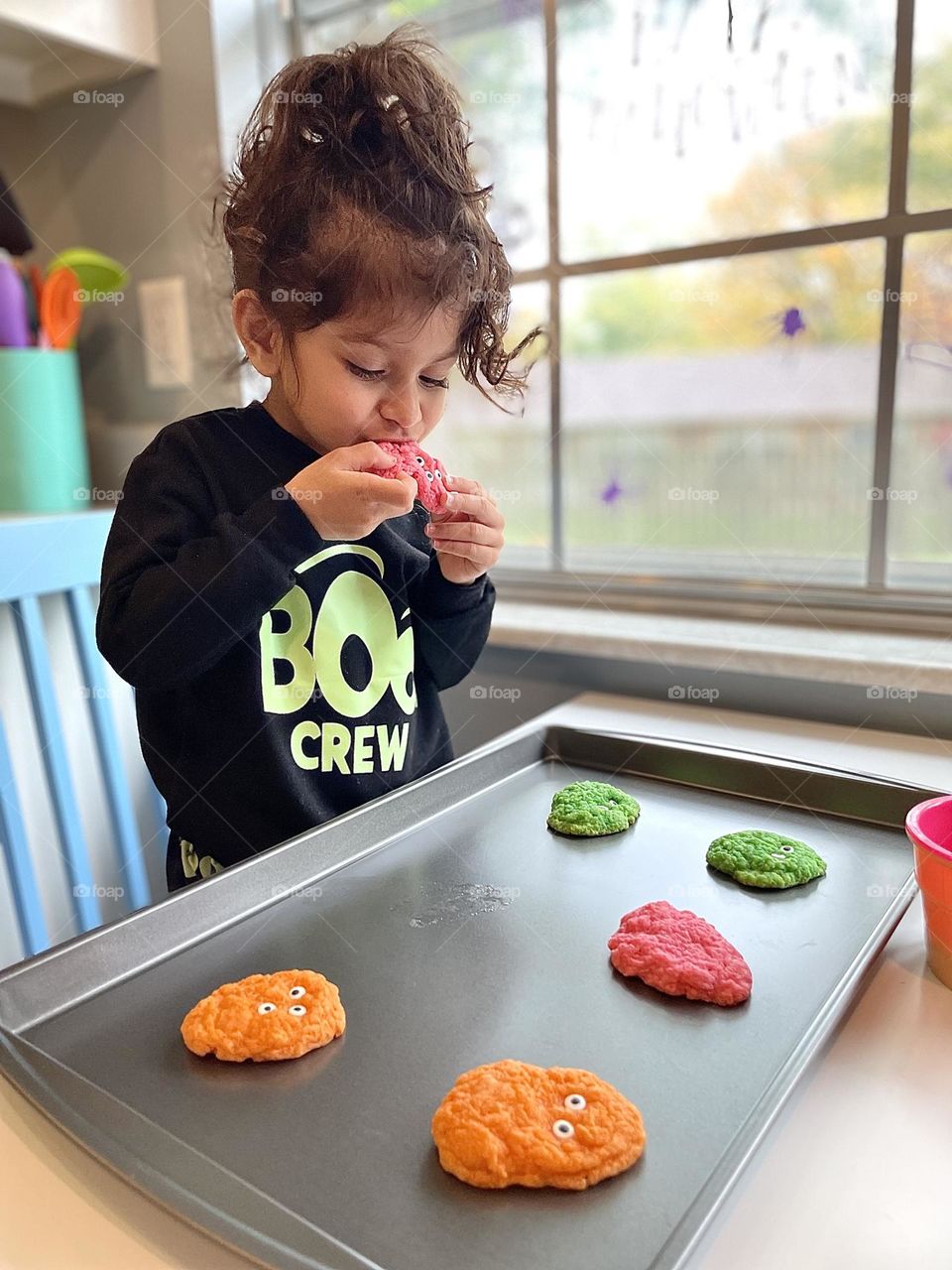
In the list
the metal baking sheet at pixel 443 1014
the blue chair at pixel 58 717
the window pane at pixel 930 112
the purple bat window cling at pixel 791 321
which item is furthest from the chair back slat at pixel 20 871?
the window pane at pixel 930 112

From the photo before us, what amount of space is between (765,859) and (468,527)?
40 centimetres

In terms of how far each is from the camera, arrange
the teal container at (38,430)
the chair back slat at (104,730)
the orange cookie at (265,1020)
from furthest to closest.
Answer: the teal container at (38,430)
the chair back slat at (104,730)
the orange cookie at (265,1020)

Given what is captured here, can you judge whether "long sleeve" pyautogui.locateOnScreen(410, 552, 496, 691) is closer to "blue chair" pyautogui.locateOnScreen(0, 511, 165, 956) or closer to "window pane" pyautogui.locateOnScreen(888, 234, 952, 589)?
"blue chair" pyautogui.locateOnScreen(0, 511, 165, 956)

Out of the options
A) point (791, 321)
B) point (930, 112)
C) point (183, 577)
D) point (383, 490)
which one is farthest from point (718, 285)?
point (183, 577)

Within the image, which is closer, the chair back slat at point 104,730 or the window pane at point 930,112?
Answer: the window pane at point 930,112

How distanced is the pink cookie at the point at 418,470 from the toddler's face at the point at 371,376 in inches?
0.4

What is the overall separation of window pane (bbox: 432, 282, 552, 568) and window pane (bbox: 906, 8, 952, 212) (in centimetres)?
54

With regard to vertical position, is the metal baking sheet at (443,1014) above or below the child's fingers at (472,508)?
below

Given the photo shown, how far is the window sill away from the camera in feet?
3.54

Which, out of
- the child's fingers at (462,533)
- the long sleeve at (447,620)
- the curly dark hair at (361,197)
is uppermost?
the curly dark hair at (361,197)

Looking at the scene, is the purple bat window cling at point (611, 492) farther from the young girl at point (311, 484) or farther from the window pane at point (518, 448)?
the young girl at point (311, 484)

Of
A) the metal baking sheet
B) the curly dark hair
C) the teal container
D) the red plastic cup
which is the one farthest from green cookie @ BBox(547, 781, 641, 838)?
the teal container

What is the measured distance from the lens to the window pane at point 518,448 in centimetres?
147

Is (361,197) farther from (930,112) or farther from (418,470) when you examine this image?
(930,112)
